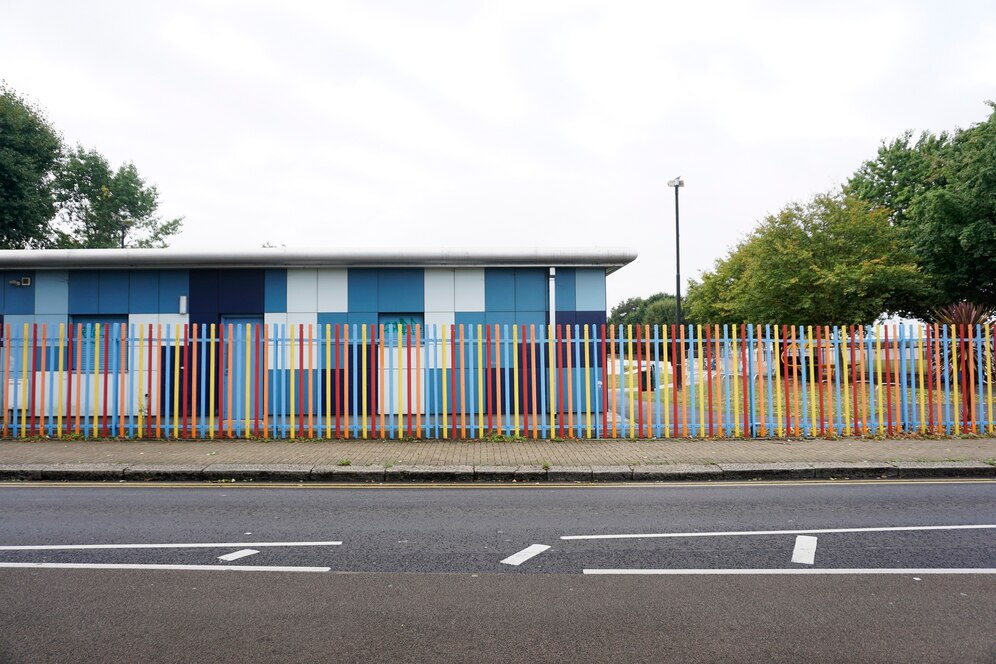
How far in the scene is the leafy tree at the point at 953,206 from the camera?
74.5 ft

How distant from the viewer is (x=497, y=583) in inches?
171

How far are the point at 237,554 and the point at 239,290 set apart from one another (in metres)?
9.22

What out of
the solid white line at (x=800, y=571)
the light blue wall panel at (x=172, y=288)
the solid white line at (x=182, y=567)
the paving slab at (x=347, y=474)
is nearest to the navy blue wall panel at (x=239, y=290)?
the light blue wall panel at (x=172, y=288)

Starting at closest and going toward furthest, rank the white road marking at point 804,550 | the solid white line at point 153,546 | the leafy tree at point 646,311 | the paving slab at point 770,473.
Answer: the white road marking at point 804,550
the solid white line at point 153,546
the paving slab at point 770,473
the leafy tree at point 646,311

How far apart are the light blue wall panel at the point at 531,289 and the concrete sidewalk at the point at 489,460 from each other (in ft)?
11.1

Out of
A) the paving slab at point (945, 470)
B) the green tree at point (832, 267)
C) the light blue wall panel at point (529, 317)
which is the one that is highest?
the green tree at point (832, 267)

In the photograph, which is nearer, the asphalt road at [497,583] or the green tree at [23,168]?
the asphalt road at [497,583]

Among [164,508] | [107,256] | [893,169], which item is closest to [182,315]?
[107,256]

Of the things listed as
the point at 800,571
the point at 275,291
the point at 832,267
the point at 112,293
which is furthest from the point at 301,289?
the point at 832,267

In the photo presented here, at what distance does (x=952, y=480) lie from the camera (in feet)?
27.3

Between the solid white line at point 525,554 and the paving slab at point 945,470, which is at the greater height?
the solid white line at point 525,554

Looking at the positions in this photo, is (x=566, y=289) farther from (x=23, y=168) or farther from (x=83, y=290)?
(x=23, y=168)

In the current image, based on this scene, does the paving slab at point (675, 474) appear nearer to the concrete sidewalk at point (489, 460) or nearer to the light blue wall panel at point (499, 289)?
the concrete sidewalk at point (489, 460)

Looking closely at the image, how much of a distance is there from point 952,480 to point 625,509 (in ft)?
16.5
